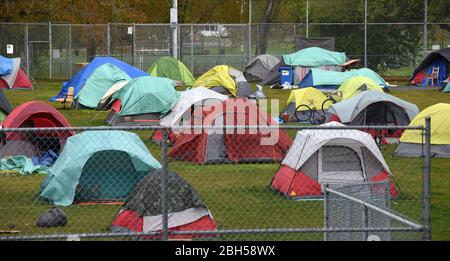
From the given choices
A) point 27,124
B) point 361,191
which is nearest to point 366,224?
Answer: point 361,191

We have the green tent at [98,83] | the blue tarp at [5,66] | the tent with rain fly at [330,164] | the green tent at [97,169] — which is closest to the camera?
the green tent at [97,169]

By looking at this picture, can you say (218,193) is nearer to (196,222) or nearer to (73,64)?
(196,222)

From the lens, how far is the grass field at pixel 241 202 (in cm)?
1357

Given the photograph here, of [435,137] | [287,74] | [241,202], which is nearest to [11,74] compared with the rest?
[287,74]

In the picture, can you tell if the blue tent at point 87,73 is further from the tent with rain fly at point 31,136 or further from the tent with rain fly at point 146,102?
the tent with rain fly at point 31,136

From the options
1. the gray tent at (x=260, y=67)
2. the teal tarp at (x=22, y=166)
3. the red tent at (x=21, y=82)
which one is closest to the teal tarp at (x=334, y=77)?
the gray tent at (x=260, y=67)

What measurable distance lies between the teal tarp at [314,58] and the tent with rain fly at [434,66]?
3640mm

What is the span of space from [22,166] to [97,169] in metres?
3.94

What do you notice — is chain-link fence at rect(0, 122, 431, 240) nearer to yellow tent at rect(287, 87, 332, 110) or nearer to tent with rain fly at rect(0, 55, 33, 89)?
yellow tent at rect(287, 87, 332, 110)

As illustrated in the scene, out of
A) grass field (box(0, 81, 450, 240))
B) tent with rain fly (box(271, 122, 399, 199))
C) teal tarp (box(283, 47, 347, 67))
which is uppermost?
teal tarp (box(283, 47, 347, 67))

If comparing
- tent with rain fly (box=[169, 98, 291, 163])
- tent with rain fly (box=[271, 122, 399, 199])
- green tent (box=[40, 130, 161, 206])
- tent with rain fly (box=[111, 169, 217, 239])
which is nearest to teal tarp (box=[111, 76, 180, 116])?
tent with rain fly (box=[169, 98, 291, 163])

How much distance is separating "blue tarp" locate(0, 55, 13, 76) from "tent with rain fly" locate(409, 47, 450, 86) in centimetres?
1809

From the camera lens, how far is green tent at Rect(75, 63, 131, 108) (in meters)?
31.2

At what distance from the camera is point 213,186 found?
16.8m
